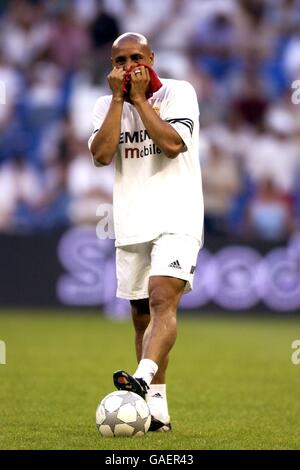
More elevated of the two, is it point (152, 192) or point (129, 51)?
point (129, 51)

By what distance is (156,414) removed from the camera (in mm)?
6680

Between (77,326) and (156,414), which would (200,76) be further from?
(156,414)

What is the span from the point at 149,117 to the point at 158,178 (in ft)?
1.45

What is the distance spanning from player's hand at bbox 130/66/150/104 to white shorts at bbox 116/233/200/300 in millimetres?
836

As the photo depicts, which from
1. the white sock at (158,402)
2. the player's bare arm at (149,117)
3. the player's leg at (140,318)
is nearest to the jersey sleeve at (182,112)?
the player's bare arm at (149,117)

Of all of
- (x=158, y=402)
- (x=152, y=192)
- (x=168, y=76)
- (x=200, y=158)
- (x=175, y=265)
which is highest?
(x=168, y=76)

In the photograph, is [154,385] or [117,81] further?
[154,385]

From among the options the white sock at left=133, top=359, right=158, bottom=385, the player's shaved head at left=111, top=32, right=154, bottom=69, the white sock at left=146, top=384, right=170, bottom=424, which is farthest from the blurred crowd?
the white sock at left=133, top=359, right=158, bottom=385

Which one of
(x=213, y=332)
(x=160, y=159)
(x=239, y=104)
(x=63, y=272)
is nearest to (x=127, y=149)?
(x=160, y=159)

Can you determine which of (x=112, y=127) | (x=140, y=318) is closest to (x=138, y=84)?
(x=112, y=127)

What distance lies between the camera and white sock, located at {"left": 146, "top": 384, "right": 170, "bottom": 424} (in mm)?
6684

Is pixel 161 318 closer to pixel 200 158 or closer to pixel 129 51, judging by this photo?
pixel 129 51

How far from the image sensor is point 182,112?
675 cm

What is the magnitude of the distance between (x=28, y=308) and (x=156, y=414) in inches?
382
